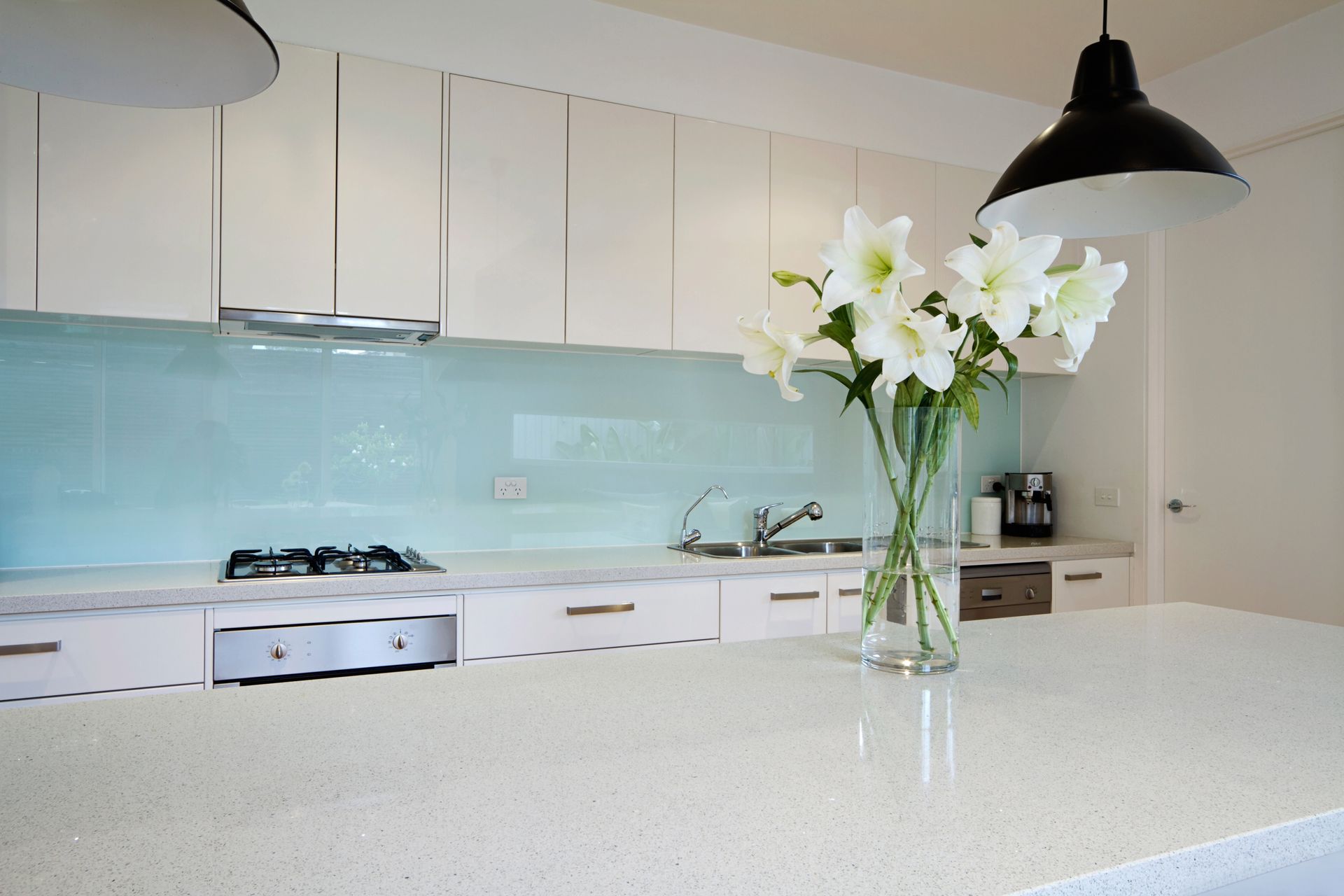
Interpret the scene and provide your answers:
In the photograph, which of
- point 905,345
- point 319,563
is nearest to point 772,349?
point 905,345

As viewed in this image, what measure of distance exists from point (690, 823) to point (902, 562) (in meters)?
0.61

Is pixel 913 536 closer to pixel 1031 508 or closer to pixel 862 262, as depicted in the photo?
pixel 862 262

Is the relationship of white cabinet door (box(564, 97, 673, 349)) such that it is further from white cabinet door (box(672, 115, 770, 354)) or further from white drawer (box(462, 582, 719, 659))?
white drawer (box(462, 582, 719, 659))

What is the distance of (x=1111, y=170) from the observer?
127 cm

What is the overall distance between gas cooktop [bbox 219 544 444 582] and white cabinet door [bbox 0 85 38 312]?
0.85 meters

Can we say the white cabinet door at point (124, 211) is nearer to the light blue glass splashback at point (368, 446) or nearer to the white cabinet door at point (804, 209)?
the light blue glass splashback at point (368, 446)

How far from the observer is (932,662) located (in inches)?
49.7

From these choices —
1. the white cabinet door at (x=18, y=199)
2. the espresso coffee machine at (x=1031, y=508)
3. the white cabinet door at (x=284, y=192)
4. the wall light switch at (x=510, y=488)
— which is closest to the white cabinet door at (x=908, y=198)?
the espresso coffee machine at (x=1031, y=508)

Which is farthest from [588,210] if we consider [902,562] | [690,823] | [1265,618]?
[690,823]

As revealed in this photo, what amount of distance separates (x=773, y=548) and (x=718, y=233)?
48.5 inches

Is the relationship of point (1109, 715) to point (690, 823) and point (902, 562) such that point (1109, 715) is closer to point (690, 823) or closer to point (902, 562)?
point (902, 562)

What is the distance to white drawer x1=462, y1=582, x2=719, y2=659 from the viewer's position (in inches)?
95.9

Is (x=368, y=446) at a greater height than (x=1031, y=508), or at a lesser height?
greater

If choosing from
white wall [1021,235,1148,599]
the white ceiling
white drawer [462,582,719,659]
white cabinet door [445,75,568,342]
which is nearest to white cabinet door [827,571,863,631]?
white drawer [462,582,719,659]
